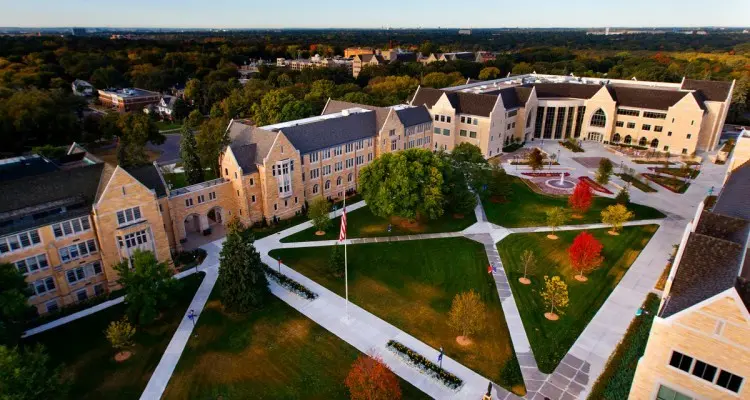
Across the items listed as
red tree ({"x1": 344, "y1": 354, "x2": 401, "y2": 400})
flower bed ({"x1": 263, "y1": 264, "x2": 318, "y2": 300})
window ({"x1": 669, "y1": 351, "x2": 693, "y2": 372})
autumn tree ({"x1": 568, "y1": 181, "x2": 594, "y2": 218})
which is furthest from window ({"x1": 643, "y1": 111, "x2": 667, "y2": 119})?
red tree ({"x1": 344, "y1": 354, "x2": 401, "y2": 400})

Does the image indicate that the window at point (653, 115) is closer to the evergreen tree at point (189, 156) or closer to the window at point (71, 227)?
the evergreen tree at point (189, 156)

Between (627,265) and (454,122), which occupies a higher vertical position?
(454,122)

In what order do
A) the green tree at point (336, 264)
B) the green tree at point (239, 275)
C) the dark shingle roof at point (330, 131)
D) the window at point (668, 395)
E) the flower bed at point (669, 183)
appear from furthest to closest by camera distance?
the flower bed at point (669, 183) → the dark shingle roof at point (330, 131) → the green tree at point (336, 264) → the green tree at point (239, 275) → the window at point (668, 395)

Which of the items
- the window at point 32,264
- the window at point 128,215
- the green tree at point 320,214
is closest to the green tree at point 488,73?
the green tree at point 320,214

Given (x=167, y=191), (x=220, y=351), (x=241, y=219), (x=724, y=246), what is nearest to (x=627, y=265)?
(x=724, y=246)

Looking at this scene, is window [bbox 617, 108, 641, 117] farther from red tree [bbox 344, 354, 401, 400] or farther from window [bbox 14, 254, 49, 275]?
window [bbox 14, 254, 49, 275]

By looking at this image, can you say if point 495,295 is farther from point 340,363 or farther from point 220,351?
point 220,351
